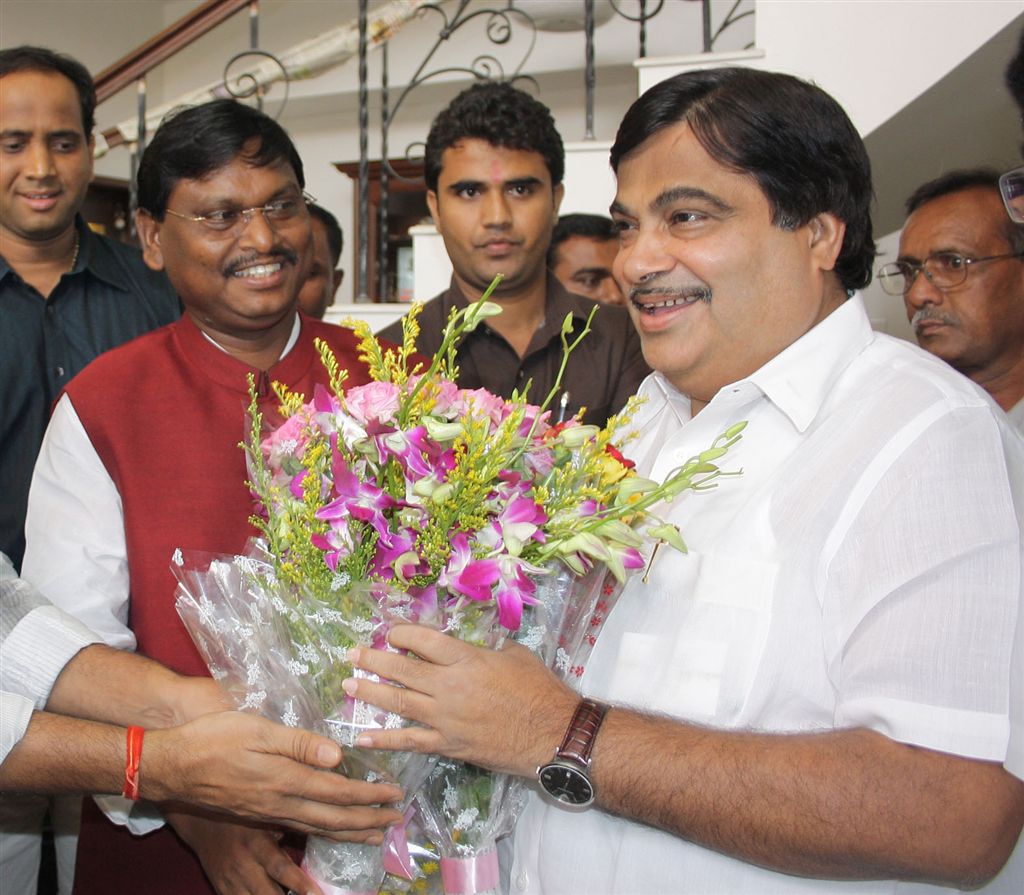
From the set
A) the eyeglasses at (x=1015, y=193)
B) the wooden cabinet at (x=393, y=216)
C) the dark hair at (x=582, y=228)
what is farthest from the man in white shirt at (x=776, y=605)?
the wooden cabinet at (x=393, y=216)

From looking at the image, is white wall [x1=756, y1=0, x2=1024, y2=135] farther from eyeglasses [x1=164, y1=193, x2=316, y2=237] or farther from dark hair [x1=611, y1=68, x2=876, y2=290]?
eyeglasses [x1=164, y1=193, x2=316, y2=237]

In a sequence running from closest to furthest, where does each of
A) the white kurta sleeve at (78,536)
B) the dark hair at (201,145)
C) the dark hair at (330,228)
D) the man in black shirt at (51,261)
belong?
1. the white kurta sleeve at (78,536)
2. the dark hair at (201,145)
3. the man in black shirt at (51,261)
4. the dark hair at (330,228)

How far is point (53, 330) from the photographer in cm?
234

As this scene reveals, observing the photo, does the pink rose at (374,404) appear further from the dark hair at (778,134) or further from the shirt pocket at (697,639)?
the dark hair at (778,134)

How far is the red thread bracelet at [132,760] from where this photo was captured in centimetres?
135

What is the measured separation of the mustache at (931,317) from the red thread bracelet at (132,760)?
2.33m

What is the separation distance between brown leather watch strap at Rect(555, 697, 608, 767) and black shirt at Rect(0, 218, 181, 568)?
1503 mm

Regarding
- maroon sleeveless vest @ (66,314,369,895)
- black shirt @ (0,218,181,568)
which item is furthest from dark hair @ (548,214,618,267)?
maroon sleeveless vest @ (66,314,369,895)

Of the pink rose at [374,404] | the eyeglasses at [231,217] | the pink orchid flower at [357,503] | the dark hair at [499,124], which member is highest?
the dark hair at [499,124]


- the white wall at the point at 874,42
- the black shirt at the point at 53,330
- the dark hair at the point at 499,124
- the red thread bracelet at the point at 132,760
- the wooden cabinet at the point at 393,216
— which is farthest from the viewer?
the wooden cabinet at the point at 393,216

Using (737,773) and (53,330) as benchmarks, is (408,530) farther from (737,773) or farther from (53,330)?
(53,330)

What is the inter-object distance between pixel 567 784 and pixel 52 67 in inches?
86.9

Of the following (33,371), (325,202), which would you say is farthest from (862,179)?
(325,202)

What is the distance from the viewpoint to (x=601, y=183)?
11.6 feet
